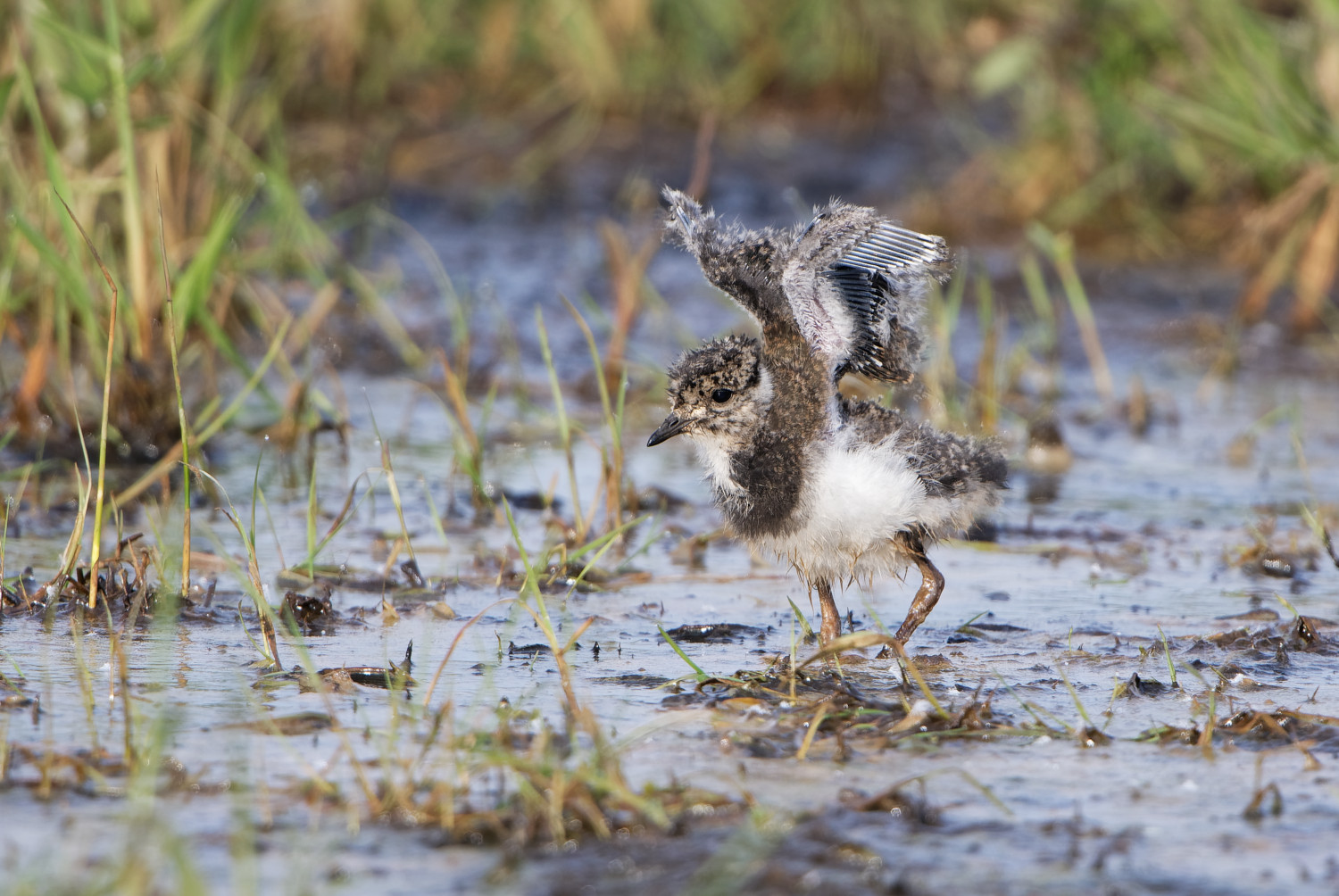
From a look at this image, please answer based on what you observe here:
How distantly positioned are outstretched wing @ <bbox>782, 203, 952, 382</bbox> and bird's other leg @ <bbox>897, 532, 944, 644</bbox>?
0.49 m

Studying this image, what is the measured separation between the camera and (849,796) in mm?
2840

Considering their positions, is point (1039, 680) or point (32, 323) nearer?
point (1039, 680)

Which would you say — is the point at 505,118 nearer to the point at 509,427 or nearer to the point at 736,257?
the point at 509,427

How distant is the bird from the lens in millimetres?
3887

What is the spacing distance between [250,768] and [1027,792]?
141 centimetres

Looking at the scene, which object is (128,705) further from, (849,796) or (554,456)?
(554,456)

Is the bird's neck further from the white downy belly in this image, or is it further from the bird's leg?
the bird's leg

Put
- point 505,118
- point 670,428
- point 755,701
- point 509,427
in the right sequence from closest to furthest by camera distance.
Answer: point 755,701 → point 670,428 → point 509,427 → point 505,118

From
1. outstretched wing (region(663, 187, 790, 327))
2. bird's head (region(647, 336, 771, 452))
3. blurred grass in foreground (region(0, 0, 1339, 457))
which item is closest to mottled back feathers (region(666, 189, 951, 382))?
outstretched wing (region(663, 187, 790, 327))

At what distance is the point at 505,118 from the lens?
1074cm

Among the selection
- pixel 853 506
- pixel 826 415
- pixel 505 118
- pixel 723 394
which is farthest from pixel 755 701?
pixel 505 118

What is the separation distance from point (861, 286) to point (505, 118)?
7.06m

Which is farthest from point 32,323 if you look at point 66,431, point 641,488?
point 641,488

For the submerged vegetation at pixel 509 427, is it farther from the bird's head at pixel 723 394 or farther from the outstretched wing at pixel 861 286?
the outstretched wing at pixel 861 286
